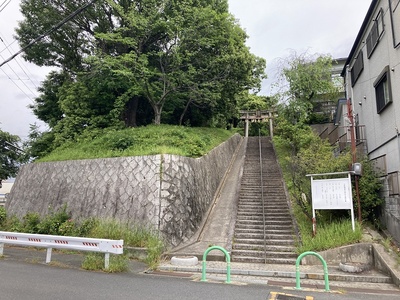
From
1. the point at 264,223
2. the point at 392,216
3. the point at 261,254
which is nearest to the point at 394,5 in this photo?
the point at 392,216

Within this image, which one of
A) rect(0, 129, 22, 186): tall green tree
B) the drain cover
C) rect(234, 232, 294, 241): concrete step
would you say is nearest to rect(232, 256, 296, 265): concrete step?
rect(234, 232, 294, 241): concrete step

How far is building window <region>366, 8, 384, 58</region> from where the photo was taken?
10.6 meters

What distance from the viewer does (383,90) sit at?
35.1 feet

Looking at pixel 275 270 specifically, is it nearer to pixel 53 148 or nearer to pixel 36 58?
pixel 53 148

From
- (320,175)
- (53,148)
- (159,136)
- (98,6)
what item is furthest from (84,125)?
(320,175)

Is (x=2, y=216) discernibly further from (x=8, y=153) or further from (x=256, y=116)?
(x=256, y=116)

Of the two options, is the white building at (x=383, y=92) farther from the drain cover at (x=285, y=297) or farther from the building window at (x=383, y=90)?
the drain cover at (x=285, y=297)

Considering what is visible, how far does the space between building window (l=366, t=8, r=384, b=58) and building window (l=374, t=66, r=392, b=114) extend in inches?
63.2

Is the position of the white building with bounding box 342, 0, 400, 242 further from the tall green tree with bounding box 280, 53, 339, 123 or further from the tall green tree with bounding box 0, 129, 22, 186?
the tall green tree with bounding box 0, 129, 22, 186

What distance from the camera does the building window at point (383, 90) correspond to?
9.84 m

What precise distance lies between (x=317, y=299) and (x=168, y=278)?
11.1 feet

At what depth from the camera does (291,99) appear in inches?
850

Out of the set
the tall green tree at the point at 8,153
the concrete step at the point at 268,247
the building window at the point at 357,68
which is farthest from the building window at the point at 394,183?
the tall green tree at the point at 8,153

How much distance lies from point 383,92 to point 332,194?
4806mm
